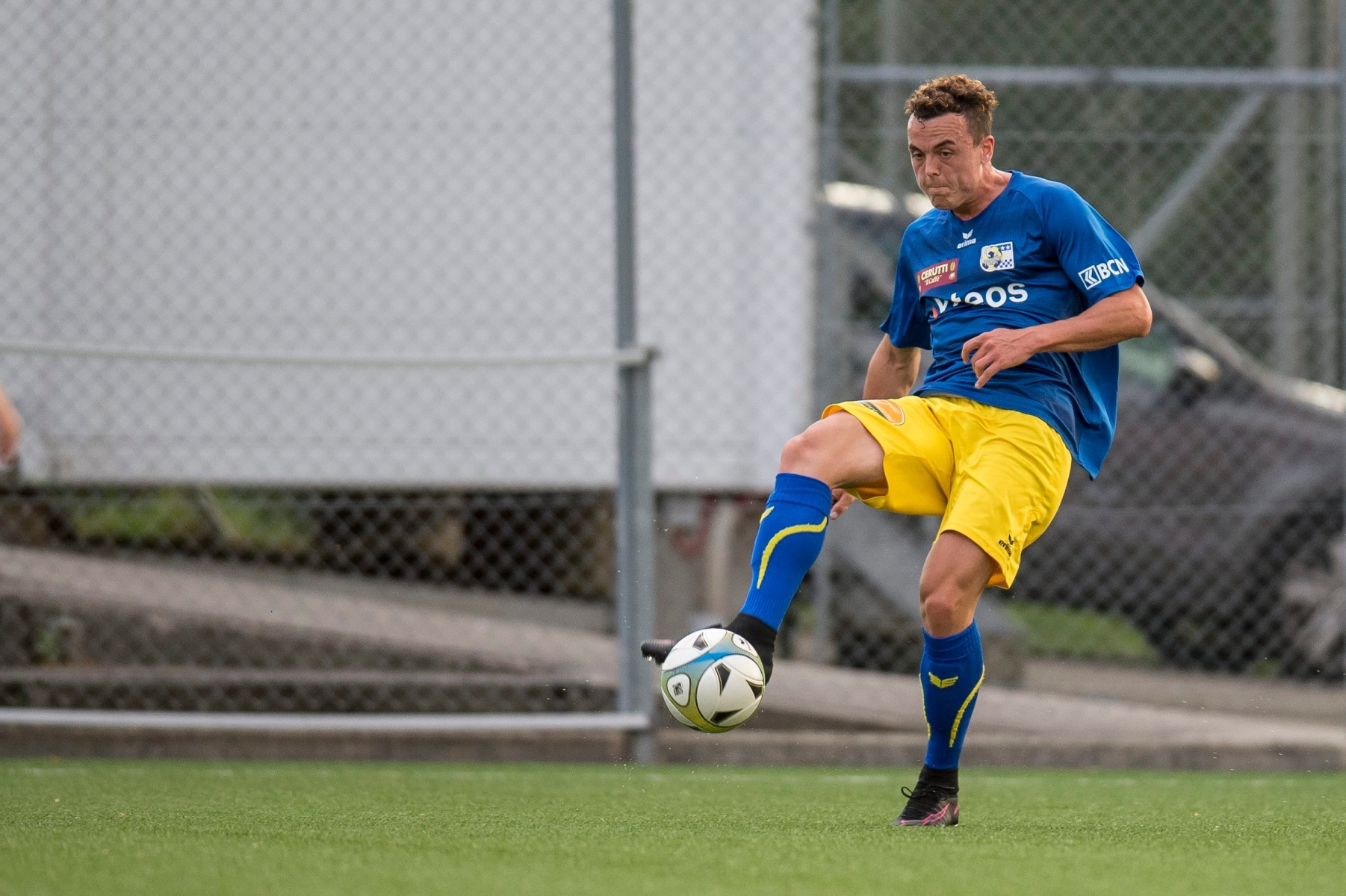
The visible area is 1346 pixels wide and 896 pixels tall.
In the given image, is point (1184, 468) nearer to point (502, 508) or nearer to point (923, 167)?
point (502, 508)

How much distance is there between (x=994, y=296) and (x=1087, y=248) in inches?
9.6

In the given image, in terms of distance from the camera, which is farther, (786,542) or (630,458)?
(630,458)

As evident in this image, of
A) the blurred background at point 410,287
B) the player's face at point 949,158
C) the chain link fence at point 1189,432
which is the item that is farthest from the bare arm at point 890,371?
the chain link fence at point 1189,432

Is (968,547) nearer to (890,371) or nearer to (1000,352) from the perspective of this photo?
(1000,352)

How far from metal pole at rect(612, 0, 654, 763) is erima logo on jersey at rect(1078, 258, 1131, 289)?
2202 mm

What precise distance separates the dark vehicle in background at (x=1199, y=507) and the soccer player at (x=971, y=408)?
366cm

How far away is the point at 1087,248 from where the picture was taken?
3.81m

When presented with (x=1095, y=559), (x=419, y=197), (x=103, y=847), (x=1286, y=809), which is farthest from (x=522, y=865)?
(x=1095, y=559)

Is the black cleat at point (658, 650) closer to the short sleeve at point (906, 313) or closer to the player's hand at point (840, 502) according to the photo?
the player's hand at point (840, 502)

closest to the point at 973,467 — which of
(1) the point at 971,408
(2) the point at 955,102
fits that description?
(1) the point at 971,408

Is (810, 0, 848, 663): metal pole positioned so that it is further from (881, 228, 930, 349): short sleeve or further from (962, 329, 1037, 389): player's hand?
(962, 329, 1037, 389): player's hand

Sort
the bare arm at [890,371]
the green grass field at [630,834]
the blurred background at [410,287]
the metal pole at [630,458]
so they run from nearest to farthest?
the green grass field at [630,834] → the bare arm at [890,371] → the metal pole at [630,458] → the blurred background at [410,287]

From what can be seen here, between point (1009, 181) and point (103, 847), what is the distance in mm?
2499

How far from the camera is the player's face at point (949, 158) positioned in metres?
3.84
